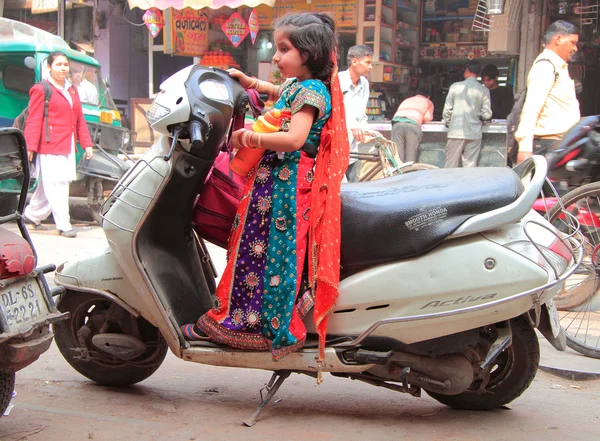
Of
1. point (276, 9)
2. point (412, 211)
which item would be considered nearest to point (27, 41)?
point (276, 9)

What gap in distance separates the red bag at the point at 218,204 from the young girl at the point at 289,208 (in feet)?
0.51

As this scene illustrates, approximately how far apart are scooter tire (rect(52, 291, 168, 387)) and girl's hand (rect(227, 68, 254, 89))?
1168 millimetres

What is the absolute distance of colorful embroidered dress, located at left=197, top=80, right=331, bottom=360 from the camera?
3055 mm

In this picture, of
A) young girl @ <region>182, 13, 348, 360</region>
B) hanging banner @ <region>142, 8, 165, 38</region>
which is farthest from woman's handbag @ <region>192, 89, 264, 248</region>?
hanging banner @ <region>142, 8, 165, 38</region>

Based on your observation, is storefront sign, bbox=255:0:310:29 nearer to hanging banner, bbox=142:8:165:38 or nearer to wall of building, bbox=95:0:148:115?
hanging banner, bbox=142:8:165:38

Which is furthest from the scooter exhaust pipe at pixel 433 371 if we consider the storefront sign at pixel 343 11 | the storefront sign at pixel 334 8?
the storefront sign at pixel 343 11

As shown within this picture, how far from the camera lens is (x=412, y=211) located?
296 centimetres

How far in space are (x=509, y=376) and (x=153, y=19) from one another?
9754 millimetres

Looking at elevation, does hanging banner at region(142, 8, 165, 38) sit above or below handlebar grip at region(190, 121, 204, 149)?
above

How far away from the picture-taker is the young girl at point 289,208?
9.87 ft

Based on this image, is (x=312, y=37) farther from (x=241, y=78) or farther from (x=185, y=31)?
(x=185, y=31)

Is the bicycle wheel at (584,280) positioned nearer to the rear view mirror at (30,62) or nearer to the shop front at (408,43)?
the shop front at (408,43)

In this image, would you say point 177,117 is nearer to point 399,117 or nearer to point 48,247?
point 48,247

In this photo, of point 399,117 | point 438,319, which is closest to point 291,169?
point 438,319
